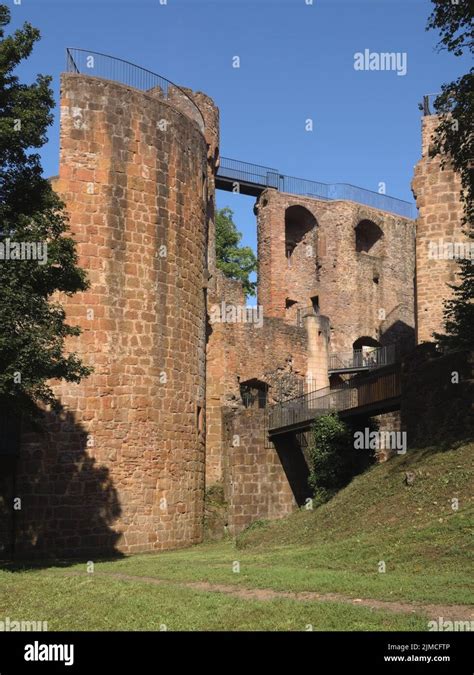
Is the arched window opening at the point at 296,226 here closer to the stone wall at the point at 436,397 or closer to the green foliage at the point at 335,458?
the green foliage at the point at 335,458

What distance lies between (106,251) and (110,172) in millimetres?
2102

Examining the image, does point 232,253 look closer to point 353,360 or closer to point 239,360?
point 353,360

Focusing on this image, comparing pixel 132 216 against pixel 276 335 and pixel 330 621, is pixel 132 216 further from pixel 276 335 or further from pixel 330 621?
pixel 330 621

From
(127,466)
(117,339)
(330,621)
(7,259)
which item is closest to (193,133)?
(117,339)

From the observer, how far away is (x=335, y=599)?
38.2 ft

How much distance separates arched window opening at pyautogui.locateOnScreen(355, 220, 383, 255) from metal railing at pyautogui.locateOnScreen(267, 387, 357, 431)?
21.4 metres

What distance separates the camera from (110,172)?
23453 mm

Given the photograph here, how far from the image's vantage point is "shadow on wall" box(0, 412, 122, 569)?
21.9 meters

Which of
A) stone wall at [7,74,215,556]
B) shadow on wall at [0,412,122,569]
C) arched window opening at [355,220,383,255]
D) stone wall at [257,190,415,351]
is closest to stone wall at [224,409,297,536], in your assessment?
stone wall at [7,74,215,556]

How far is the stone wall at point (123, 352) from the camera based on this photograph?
72.7ft

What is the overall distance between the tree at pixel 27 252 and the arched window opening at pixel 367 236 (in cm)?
3420

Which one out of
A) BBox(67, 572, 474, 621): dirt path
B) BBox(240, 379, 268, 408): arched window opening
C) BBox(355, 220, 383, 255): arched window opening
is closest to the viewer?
BBox(67, 572, 474, 621): dirt path

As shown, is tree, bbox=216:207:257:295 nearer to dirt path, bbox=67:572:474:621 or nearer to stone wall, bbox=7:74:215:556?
stone wall, bbox=7:74:215:556

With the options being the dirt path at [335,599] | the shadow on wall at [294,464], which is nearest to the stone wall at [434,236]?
the shadow on wall at [294,464]
